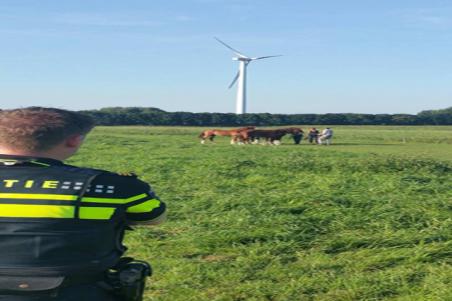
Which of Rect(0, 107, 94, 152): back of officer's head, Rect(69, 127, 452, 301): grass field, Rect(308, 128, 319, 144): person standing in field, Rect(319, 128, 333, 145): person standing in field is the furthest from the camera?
Rect(308, 128, 319, 144): person standing in field

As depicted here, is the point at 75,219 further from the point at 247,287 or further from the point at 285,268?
the point at 285,268

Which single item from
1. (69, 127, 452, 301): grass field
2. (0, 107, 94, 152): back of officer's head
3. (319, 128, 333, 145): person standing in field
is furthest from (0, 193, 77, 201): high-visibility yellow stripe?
(319, 128, 333, 145): person standing in field

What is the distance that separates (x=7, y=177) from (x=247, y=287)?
10.6ft

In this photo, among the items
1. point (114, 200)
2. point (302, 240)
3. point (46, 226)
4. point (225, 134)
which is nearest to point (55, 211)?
point (46, 226)

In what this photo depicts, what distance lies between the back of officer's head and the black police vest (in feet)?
0.35

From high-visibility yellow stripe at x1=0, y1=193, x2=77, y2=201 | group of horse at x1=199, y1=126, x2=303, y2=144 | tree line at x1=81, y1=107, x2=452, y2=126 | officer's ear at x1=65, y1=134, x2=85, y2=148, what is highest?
officer's ear at x1=65, y1=134, x2=85, y2=148

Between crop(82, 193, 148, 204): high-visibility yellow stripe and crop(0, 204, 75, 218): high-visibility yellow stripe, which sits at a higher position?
crop(82, 193, 148, 204): high-visibility yellow stripe

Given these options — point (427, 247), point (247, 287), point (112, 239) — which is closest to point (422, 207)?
point (427, 247)

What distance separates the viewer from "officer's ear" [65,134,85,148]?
260cm

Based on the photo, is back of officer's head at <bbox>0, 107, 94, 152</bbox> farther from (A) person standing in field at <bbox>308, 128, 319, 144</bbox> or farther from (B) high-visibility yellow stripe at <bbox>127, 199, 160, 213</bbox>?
(A) person standing in field at <bbox>308, 128, 319, 144</bbox>

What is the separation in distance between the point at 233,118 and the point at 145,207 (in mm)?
70870

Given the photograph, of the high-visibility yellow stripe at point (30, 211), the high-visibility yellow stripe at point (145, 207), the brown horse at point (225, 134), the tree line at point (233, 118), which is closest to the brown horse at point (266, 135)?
the brown horse at point (225, 134)

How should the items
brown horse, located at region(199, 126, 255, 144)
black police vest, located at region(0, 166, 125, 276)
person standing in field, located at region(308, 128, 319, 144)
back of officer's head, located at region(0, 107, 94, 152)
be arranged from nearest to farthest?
black police vest, located at region(0, 166, 125, 276)
back of officer's head, located at region(0, 107, 94, 152)
brown horse, located at region(199, 126, 255, 144)
person standing in field, located at region(308, 128, 319, 144)

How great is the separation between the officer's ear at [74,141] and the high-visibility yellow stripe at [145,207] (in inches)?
14.8
